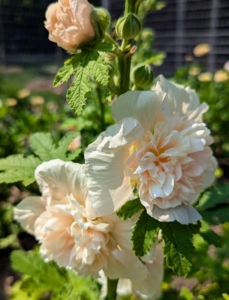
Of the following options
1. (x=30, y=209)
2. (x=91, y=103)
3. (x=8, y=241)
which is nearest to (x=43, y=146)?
(x=30, y=209)

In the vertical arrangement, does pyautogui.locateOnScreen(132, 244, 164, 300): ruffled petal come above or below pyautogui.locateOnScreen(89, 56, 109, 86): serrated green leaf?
below

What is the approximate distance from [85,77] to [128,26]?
0.49 feet

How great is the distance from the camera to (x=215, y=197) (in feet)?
3.04

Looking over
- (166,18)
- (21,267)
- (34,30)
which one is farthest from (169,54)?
(21,267)

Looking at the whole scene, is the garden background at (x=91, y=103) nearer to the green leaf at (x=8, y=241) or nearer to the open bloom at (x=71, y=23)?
the green leaf at (x=8, y=241)

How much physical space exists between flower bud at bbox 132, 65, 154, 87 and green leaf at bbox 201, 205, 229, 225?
36cm

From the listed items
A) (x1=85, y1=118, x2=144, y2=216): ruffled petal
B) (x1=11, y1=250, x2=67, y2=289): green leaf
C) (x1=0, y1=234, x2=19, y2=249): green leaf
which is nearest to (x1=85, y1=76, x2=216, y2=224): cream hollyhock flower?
(x1=85, y1=118, x2=144, y2=216): ruffled petal

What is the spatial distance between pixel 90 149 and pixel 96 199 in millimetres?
94

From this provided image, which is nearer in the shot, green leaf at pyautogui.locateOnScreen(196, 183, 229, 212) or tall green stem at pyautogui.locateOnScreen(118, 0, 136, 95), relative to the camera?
tall green stem at pyautogui.locateOnScreen(118, 0, 136, 95)

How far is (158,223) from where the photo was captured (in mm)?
676

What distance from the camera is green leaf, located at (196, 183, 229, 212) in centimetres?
92

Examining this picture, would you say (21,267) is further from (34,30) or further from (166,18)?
(34,30)

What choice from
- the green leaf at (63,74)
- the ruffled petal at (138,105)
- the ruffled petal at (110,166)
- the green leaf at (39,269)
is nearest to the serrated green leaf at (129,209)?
the ruffled petal at (110,166)

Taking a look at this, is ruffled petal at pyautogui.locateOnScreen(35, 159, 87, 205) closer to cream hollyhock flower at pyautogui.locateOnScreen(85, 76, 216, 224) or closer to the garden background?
cream hollyhock flower at pyautogui.locateOnScreen(85, 76, 216, 224)
